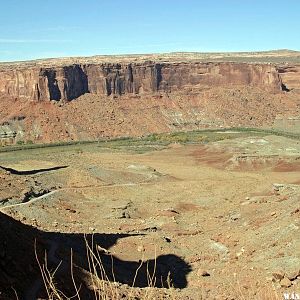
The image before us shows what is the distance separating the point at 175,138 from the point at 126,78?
21.5 meters

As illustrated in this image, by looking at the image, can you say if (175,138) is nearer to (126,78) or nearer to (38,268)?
(126,78)

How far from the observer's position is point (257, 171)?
6012 centimetres

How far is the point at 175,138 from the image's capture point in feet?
290

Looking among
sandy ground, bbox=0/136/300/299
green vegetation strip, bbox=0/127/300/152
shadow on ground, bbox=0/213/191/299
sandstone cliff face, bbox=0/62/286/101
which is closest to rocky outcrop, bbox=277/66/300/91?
sandstone cliff face, bbox=0/62/286/101

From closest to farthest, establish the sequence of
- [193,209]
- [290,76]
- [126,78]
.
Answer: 1. [193,209]
2. [126,78]
3. [290,76]

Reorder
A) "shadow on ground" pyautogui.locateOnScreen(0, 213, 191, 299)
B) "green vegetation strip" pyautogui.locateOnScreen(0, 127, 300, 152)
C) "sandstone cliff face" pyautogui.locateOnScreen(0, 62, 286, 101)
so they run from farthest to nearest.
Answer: "sandstone cliff face" pyautogui.locateOnScreen(0, 62, 286, 101) → "green vegetation strip" pyautogui.locateOnScreen(0, 127, 300, 152) → "shadow on ground" pyautogui.locateOnScreen(0, 213, 191, 299)

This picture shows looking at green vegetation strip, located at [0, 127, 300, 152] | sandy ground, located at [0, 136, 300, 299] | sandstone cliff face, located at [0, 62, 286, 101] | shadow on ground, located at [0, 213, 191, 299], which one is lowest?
green vegetation strip, located at [0, 127, 300, 152]

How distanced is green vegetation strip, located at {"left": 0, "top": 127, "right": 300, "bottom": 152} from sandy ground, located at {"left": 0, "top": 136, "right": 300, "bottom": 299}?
30.9 ft

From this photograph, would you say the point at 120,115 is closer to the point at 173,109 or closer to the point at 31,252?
the point at 173,109

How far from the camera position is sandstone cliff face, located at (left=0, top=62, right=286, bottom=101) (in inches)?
3676

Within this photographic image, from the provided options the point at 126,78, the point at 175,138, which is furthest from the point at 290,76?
the point at 175,138

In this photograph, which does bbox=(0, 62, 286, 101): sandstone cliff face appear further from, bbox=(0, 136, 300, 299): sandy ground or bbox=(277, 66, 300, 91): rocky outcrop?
bbox=(0, 136, 300, 299): sandy ground

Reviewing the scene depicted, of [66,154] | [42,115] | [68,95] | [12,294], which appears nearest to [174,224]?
[12,294]

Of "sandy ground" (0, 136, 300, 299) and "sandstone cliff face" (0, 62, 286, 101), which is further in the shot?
"sandstone cliff face" (0, 62, 286, 101)
